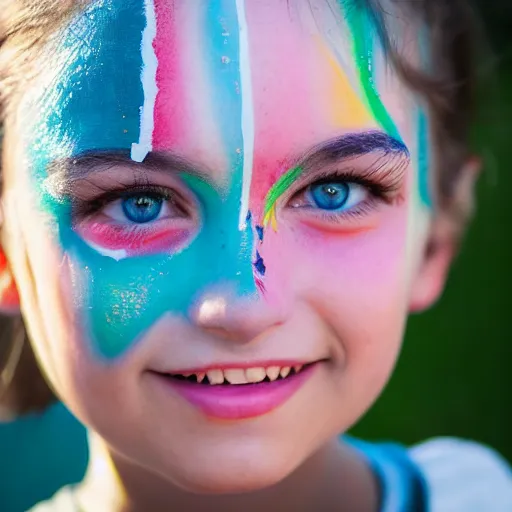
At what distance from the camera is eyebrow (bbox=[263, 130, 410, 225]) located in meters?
0.92

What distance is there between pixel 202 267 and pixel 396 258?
29 cm

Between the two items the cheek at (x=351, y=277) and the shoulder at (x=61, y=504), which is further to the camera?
the shoulder at (x=61, y=504)

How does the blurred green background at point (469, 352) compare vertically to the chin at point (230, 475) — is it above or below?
below

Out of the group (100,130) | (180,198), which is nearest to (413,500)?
(180,198)

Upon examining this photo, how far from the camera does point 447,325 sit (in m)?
2.29

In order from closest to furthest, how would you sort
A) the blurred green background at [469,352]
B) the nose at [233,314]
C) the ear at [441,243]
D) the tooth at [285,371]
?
the nose at [233,314], the tooth at [285,371], the ear at [441,243], the blurred green background at [469,352]

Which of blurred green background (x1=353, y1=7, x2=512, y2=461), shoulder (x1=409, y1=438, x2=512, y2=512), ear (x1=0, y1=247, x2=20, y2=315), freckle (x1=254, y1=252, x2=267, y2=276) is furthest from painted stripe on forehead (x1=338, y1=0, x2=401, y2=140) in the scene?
blurred green background (x1=353, y1=7, x2=512, y2=461)

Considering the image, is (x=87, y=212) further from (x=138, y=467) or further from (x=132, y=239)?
(x=138, y=467)

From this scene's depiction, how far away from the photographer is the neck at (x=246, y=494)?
121cm

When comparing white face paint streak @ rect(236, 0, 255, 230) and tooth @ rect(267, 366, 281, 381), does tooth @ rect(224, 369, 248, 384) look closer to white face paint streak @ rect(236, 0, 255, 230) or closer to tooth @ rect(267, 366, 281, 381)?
tooth @ rect(267, 366, 281, 381)

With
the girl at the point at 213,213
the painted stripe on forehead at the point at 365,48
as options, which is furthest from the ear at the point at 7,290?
the painted stripe on forehead at the point at 365,48

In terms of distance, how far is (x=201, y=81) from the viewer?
0.89 metres

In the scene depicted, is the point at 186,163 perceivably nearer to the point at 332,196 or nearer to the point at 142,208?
→ the point at 142,208

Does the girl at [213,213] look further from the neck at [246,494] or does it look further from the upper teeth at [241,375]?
the neck at [246,494]
